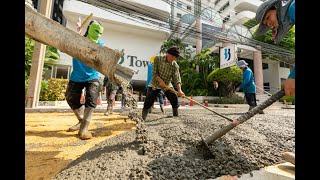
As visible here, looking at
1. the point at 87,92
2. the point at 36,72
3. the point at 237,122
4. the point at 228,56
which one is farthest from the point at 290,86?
the point at 228,56

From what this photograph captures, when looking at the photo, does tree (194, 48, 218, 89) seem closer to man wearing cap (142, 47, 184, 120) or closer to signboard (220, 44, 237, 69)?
signboard (220, 44, 237, 69)

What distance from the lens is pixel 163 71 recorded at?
380 centimetres

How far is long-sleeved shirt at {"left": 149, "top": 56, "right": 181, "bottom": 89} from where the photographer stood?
3.73 meters

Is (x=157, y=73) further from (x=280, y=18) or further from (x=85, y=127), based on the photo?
(x=280, y=18)

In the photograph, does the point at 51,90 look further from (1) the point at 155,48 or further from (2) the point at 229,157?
(1) the point at 155,48

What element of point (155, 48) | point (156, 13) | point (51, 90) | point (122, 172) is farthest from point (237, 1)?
point (122, 172)

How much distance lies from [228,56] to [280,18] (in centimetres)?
1118

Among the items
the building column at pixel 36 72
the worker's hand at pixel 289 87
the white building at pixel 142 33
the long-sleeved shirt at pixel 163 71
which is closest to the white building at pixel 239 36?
the white building at pixel 142 33

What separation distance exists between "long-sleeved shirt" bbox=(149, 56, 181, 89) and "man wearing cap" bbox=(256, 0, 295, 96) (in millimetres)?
2022


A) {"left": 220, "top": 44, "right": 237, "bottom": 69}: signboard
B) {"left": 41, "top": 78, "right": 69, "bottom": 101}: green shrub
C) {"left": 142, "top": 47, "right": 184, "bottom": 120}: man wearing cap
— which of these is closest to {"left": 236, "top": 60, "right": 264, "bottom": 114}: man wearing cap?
{"left": 142, "top": 47, "right": 184, "bottom": 120}: man wearing cap

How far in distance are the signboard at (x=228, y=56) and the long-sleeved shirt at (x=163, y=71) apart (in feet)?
29.3

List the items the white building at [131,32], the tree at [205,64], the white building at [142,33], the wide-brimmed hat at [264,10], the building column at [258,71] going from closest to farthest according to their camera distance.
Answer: the wide-brimmed hat at [264,10] → the tree at [205,64] → the building column at [258,71] → the white building at [142,33] → the white building at [131,32]

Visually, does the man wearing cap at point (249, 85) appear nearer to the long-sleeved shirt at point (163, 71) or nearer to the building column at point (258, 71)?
the long-sleeved shirt at point (163, 71)

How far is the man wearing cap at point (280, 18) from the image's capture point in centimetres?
160
